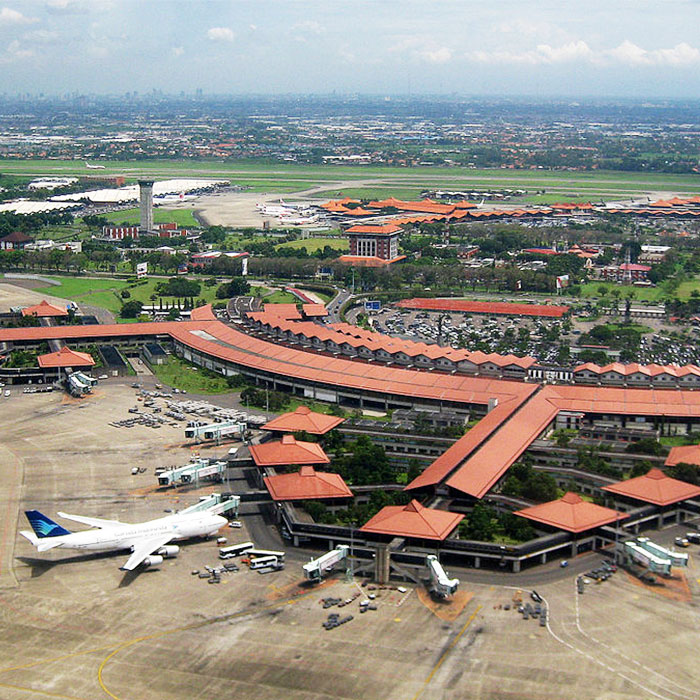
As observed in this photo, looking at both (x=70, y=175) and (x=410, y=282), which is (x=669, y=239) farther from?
(x=70, y=175)

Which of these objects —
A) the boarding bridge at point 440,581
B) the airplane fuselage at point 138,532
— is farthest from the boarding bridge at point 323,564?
the airplane fuselage at point 138,532

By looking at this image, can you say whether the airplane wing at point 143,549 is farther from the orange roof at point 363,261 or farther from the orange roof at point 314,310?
the orange roof at point 363,261

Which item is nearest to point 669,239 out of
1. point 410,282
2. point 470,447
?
point 410,282

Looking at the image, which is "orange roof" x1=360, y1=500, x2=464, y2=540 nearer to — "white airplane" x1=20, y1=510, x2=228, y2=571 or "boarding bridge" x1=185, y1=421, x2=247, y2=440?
"white airplane" x1=20, y1=510, x2=228, y2=571

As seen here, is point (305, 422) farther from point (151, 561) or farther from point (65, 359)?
point (65, 359)

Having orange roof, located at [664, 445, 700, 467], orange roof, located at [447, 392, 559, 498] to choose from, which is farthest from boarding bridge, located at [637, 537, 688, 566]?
orange roof, located at [664, 445, 700, 467]

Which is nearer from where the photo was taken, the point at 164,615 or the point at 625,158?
the point at 164,615
